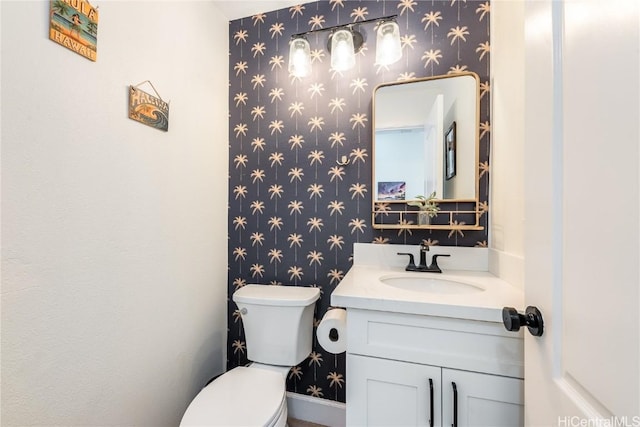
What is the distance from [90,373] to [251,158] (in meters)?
1.16

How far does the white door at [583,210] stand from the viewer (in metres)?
0.36

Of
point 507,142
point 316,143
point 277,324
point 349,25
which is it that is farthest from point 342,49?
point 277,324

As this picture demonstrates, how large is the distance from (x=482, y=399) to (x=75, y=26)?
165 cm

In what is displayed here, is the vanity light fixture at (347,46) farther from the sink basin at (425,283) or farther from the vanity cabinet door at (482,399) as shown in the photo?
the vanity cabinet door at (482,399)

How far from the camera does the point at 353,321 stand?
91cm

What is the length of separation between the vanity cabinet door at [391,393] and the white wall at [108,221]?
0.84m

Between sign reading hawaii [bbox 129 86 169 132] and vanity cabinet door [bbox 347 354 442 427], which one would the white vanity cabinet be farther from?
sign reading hawaii [bbox 129 86 169 132]

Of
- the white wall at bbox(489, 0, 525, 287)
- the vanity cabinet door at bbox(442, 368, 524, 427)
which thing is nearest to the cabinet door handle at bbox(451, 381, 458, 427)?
the vanity cabinet door at bbox(442, 368, 524, 427)

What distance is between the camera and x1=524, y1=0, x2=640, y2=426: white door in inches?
14.0

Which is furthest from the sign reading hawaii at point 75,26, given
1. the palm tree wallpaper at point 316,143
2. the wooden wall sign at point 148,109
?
the palm tree wallpaper at point 316,143

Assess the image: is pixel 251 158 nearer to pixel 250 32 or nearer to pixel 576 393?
pixel 250 32

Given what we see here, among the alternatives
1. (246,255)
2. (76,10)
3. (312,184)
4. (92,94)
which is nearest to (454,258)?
(312,184)

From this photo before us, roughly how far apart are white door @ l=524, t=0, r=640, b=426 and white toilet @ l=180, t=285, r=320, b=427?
0.89 meters

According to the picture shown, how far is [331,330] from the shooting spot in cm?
110
